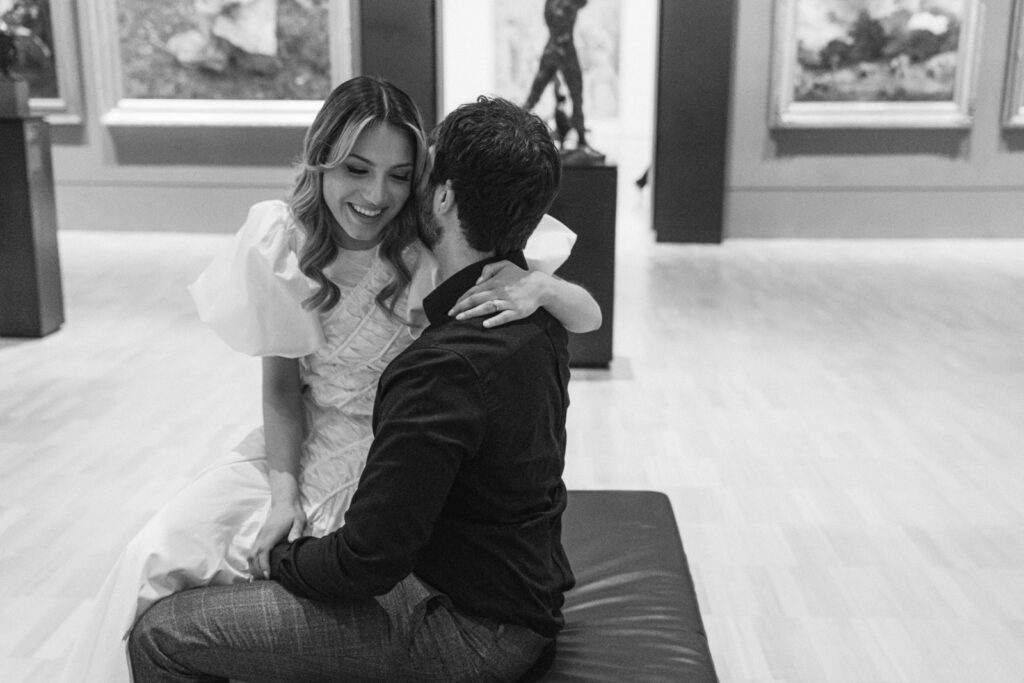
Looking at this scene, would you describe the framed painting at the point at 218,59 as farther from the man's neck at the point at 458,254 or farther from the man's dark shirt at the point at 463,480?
the man's dark shirt at the point at 463,480

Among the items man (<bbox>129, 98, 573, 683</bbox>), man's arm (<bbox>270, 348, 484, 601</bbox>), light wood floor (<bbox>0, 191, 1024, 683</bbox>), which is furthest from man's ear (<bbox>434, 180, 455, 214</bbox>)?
light wood floor (<bbox>0, 191, 1024, 683</bbox>)

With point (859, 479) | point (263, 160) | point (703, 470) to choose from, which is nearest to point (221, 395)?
point (703, 470)

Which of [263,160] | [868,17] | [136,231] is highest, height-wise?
[868,17]

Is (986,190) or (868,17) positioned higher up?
(868,17)

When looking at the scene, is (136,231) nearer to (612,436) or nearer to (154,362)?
(154,362)

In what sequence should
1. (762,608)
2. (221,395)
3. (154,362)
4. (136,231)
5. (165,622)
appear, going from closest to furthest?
(165,622) → (762,608) → (221,395) → (154,362) → (136,231)

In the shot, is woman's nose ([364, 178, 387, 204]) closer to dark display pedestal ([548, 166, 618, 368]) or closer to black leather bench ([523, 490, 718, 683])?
black leather bench ([523, 490, 718, 683])

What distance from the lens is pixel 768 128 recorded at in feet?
40.7

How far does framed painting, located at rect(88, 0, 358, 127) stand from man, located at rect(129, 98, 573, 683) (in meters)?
10.9

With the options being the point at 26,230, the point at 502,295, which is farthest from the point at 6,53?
the point at 502,295

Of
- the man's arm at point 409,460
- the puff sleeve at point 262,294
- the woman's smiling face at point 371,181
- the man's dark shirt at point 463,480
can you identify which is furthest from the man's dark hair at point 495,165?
the puff sleeve at point 262,294

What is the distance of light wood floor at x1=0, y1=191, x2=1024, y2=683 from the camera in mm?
3523

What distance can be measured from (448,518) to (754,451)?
3388mm

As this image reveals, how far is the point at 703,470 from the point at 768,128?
831 centimetres
